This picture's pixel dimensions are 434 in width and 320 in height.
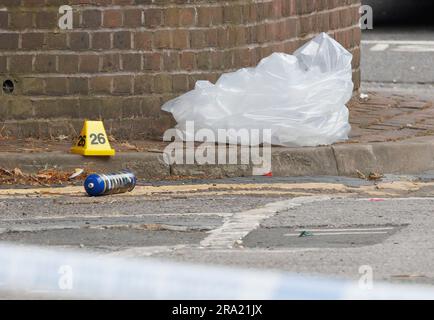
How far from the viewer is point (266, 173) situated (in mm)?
10281

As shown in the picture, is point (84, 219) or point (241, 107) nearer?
point (84, 219)

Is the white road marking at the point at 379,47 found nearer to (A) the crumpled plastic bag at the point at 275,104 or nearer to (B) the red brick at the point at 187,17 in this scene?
(A) the crumpled plastic bag at the point at 275,104

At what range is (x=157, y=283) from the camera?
6.31 meters

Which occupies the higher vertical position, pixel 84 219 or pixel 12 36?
pixel 12 36

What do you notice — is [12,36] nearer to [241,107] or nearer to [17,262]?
[241,107]

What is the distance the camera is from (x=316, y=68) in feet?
37.0

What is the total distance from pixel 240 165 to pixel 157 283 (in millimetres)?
4038

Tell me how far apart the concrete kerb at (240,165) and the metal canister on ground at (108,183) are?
0.67m

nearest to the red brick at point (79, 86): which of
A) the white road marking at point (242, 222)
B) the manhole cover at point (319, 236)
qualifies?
the white road marking at point (242, 222)
